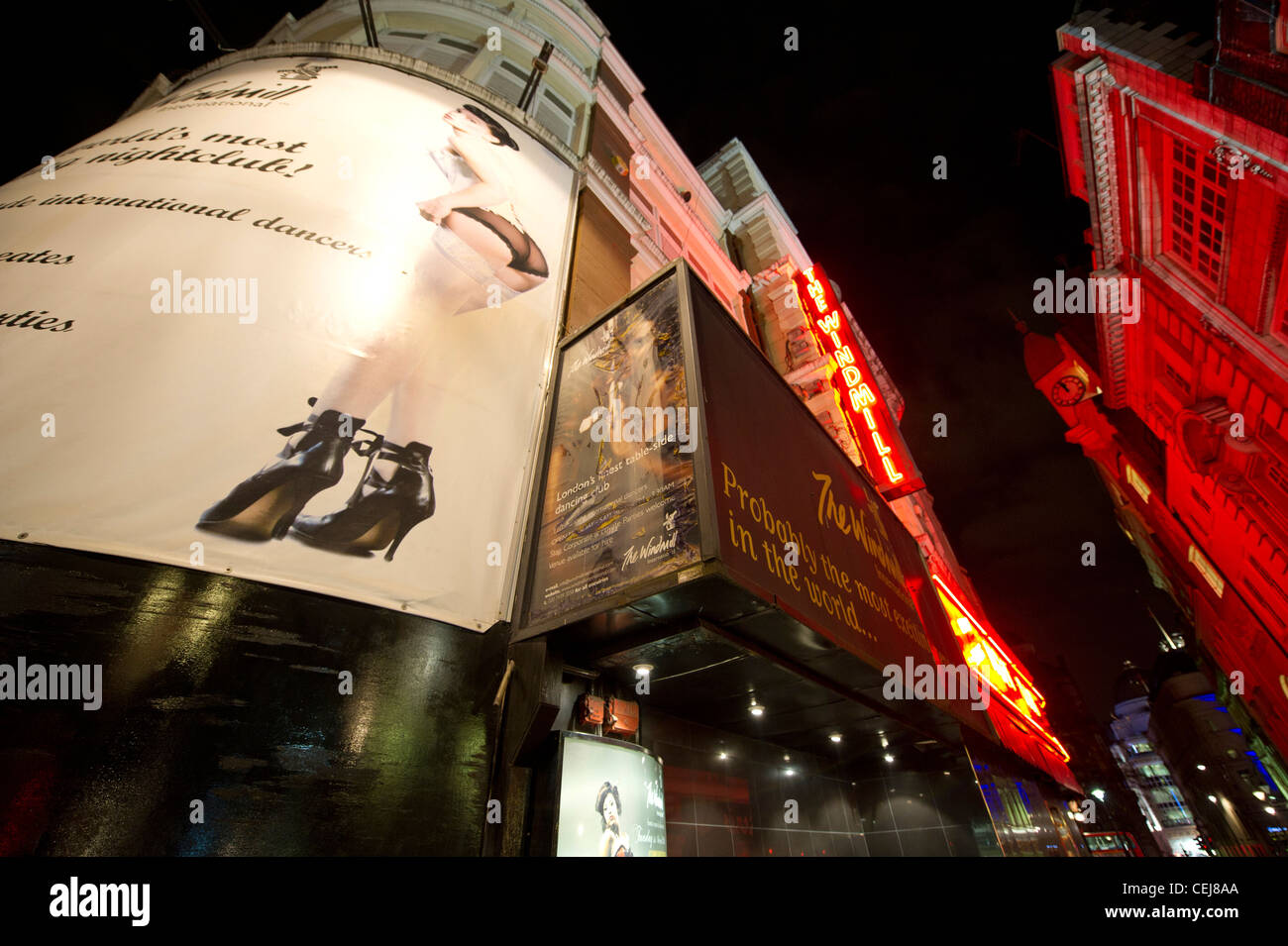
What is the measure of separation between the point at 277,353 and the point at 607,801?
4756 millimetres

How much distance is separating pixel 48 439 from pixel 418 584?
2692mm

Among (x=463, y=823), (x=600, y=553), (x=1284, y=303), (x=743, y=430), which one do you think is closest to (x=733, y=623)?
(x=600, y=553)

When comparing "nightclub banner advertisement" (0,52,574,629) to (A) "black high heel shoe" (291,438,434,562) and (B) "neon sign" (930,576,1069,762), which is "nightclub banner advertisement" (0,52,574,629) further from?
(B) "neon sign" (930,576,1069,762)

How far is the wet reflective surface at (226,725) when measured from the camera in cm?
290

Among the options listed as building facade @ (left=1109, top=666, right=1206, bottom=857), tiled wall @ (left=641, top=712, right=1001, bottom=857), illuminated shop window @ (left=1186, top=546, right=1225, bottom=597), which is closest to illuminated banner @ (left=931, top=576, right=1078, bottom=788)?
tiled wall @ (left=641, top=712, right=1001, bottom=857)

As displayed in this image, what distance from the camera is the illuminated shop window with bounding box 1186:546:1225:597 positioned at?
1504 inches

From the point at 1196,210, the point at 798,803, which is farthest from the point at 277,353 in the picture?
the point at 1196,210

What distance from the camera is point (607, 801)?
4289 mm

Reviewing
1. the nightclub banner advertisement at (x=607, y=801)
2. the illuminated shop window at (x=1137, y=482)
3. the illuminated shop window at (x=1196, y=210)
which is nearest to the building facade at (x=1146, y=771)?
the illuminated shop window at (x=1137, y=482)

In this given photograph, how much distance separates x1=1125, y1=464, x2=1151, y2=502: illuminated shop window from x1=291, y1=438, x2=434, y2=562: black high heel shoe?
55.3 metres

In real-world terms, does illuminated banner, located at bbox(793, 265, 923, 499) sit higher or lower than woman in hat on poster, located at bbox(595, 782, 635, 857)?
higher

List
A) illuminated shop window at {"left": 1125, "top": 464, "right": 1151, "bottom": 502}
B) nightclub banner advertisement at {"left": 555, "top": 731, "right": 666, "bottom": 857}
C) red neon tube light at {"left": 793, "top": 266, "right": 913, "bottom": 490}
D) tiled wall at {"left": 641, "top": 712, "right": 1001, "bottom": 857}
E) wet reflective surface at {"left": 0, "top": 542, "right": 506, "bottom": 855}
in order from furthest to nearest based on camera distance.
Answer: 1. illuminated shop window at {"left": 1125, "top": 464, "right": 1151, "bottom": 502}
2. red neon tube light at {"left": 793, "top": 266, "right": 913, "bottom": 490}
3. tiled wall at {"left": 641, "top": 712, "right": 1001, "bottom": 857}
4. nightclub banner advertisement at {"left": 555, "top": 731, "right": 666, "bottom": 857}
5. wet reflective surface at {"left": 0, "top": 542, "right": 506, "bottom": 855}
